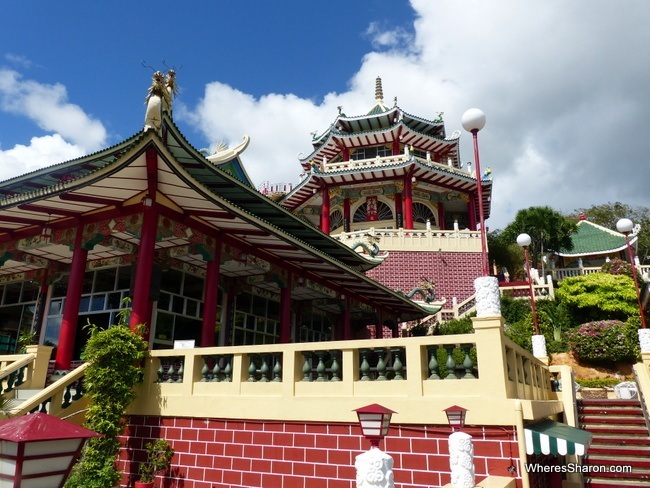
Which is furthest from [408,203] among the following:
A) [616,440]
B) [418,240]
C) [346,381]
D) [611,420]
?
[346,381]

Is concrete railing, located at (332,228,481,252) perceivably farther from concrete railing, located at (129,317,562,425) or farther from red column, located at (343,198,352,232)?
concrete railing, located at (129,317,562,425)

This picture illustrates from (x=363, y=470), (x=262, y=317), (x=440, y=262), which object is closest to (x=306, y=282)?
(x=262, y=317)

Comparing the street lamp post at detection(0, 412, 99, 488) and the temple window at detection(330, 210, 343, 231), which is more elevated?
the temple window at detection(330, 210, 343, 231)

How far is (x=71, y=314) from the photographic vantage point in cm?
1010

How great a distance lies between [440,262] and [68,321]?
23.0 m

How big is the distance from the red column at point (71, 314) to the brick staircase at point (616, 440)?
36.5 ft

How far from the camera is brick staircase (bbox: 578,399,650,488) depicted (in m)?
10.0

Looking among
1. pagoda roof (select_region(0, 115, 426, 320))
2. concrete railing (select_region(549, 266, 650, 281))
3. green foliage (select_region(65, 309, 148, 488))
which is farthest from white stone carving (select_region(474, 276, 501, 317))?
concrete railing (select_region(549, 266, 650, 281))

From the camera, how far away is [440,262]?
29.5 metres

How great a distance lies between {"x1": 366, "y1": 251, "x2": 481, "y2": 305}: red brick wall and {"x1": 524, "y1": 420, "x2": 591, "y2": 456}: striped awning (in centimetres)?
2247

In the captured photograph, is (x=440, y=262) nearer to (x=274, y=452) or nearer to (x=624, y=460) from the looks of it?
(x=624, y=460)

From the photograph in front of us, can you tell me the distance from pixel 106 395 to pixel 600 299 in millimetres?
24765

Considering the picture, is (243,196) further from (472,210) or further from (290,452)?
(472,210)

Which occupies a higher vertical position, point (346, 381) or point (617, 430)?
point (346, 381)
